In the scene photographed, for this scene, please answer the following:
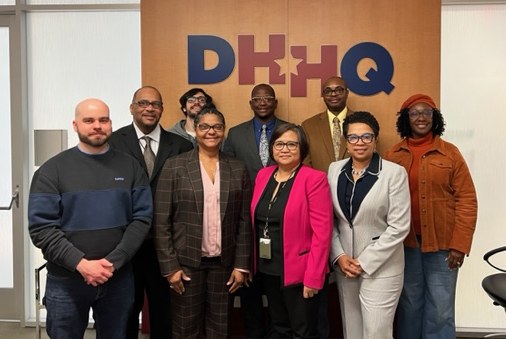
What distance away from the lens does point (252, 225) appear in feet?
9.68

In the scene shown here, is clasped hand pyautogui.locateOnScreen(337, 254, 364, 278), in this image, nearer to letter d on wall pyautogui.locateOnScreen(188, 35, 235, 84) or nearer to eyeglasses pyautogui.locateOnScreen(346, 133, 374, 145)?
eyeglasses pyautogui.locateOnScreen(346, 133, 374, 145)

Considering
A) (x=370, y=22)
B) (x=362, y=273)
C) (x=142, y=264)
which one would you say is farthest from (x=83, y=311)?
(x=370, y=22)

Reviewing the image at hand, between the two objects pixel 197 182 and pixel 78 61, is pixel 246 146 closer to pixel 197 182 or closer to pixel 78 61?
pixel 197 182

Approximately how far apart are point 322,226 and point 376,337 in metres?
0.76

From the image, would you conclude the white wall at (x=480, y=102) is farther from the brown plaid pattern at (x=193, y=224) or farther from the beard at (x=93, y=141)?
the beard at (x=93, y=141)

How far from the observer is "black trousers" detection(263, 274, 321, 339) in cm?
276

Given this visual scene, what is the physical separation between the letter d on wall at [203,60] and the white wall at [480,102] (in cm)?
189

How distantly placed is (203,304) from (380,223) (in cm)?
120

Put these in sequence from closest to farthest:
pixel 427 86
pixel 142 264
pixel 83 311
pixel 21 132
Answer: pixel 83 311 < pixel 142 264 < pixel 427 86 < pixel 21 132

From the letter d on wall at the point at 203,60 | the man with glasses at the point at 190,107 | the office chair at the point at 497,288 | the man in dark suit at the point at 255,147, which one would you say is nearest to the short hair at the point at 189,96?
the man with glasses at the point at 190,107

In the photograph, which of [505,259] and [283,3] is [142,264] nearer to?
[283,3]

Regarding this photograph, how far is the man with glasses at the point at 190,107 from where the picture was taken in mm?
3777

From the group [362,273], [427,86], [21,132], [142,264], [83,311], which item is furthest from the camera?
[21,132]

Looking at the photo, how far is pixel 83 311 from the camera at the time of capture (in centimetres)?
265
